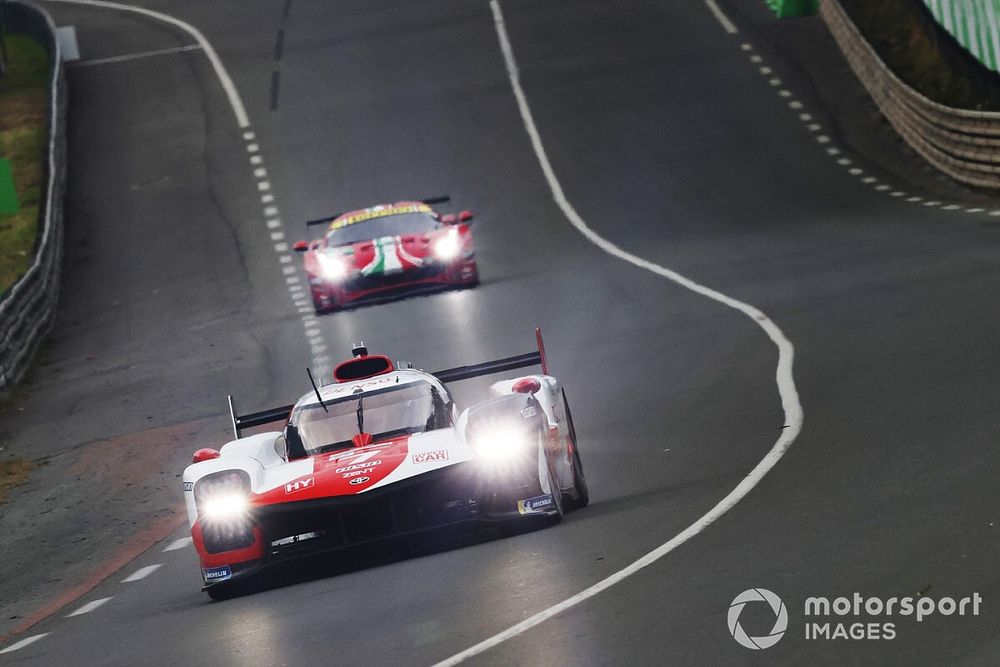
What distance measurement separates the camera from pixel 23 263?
29.6 m

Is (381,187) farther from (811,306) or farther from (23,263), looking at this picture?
(811,306)

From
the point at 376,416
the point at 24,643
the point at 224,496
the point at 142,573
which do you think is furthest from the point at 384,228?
the point at 24,643

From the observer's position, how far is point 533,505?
988 centimetres

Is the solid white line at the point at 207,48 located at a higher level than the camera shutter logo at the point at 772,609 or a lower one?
higher

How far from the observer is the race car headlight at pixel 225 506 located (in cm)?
988

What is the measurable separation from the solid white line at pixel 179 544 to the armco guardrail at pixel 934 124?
15.7m

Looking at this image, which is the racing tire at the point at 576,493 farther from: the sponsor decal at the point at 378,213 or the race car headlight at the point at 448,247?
the sponsor decal at the point at 378,213

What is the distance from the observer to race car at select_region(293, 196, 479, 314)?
2266 cm

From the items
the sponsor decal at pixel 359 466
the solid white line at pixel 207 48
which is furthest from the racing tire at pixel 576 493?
the solid white line at pixel 207 48

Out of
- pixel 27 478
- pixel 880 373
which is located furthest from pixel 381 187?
pixel 880 373

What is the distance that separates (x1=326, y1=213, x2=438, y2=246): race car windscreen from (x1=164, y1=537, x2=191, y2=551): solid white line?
422 inches

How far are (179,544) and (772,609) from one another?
21.9 ft

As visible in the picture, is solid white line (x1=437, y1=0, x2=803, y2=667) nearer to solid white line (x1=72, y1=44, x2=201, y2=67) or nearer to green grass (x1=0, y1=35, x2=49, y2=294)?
green grass (x1=0, y1=35, x2=49, y2=294)

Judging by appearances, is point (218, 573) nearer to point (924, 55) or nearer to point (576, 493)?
point (576, 493)
